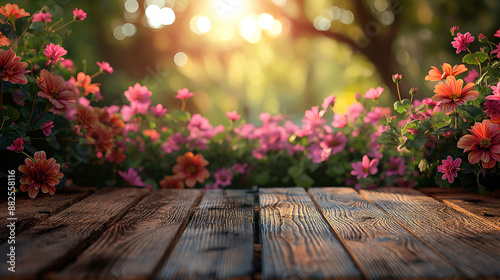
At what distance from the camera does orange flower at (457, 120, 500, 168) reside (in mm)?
1442

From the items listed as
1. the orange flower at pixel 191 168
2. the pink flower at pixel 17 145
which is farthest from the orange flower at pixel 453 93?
the pink flower at pixel 17 145

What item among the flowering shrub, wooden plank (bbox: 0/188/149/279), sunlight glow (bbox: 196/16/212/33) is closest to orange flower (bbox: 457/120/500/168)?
the flowering shrub

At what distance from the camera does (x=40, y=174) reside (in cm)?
151

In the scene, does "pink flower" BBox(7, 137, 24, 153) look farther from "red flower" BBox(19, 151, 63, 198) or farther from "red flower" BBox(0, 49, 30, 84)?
"red flower" BBox(0, 49, 30, 84)

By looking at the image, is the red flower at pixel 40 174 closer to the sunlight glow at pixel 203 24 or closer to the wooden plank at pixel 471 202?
the wooden plank at pixel 471 202

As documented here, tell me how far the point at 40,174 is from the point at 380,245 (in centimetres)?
120

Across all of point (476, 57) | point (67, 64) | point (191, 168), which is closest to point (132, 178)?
point (191, 168)

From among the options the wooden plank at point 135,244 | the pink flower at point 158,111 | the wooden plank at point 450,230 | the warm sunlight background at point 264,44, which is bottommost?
the wooden plank at point 450,230

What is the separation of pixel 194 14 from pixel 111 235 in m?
5.49

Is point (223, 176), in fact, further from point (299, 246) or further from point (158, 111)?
point (299, 246)

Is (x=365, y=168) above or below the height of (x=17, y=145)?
below

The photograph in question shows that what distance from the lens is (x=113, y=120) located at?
2031mm

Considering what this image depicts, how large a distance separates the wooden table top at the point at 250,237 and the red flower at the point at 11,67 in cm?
46

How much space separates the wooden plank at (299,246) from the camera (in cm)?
88
